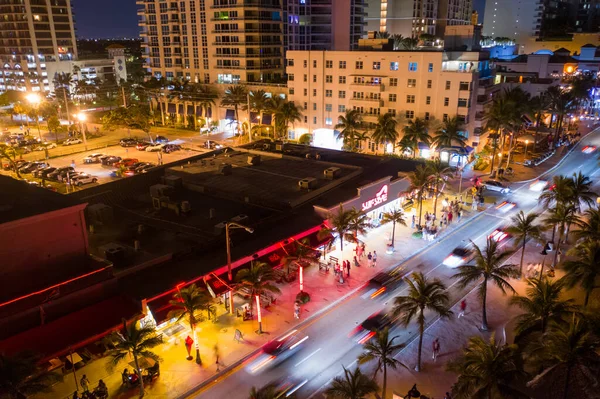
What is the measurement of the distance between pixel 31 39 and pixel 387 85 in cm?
13299

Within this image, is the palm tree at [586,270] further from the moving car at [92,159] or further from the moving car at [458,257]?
the moving car at [92,159]

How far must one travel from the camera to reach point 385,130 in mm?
78625

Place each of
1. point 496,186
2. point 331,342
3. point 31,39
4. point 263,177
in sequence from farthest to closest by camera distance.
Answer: point 31,39 → point 496,186 → point 263,177 → point 331,342

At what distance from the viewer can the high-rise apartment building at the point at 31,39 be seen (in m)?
156

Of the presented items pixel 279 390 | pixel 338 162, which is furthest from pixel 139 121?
pixel 279 390

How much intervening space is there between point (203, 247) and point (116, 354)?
13.2 metres

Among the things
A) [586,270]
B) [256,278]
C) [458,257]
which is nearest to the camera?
[586,270]

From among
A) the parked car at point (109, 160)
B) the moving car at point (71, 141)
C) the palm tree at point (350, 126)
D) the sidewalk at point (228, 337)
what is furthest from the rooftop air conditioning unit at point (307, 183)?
the moving car at point (71, 141)

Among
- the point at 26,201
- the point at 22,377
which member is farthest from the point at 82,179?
the point at 22,377

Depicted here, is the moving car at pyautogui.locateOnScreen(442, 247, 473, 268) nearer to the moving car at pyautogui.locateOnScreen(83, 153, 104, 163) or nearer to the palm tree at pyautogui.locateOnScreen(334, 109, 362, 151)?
the palm tree at pyautogui.locateOnScreen(334, 109, 362, 151)

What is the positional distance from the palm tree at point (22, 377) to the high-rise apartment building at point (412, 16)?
528ft

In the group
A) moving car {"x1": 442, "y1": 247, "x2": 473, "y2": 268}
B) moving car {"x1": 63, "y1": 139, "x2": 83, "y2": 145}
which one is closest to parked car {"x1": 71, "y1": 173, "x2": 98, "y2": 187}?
moving car {"x1": 63, "y1": 139, "x2": 83, "y2": 145}

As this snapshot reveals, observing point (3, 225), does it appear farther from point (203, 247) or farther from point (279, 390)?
point (279, 390)

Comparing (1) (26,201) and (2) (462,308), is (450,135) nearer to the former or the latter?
(2) (462,308)
